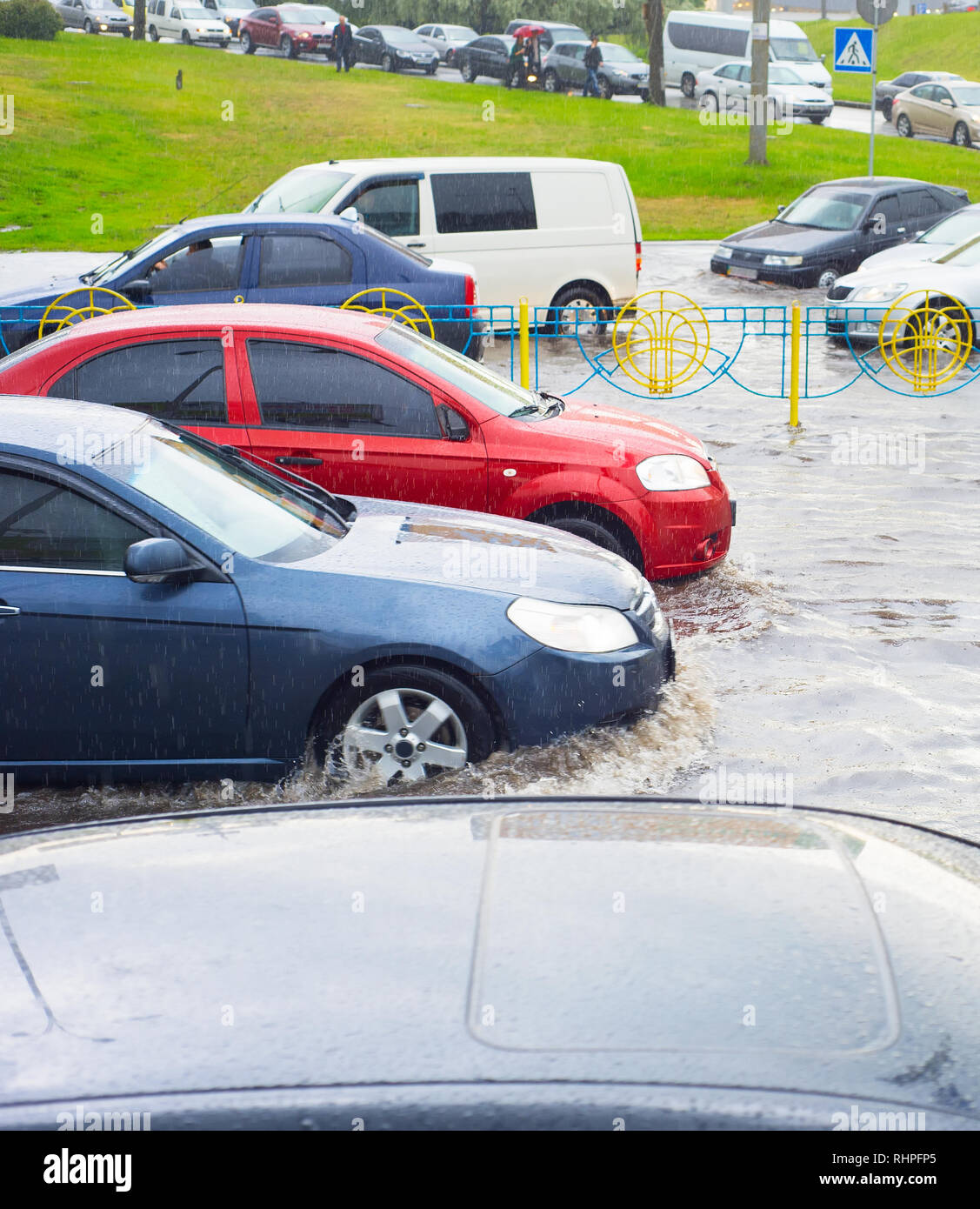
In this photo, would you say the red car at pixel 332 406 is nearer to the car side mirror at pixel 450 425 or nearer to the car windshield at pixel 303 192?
the car side mirror at pixel 450 425

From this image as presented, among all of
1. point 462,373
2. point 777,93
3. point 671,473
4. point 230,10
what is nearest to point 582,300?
point 462,373

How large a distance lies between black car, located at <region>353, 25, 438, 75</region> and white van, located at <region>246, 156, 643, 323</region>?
30.7m

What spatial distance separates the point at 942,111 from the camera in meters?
35.7

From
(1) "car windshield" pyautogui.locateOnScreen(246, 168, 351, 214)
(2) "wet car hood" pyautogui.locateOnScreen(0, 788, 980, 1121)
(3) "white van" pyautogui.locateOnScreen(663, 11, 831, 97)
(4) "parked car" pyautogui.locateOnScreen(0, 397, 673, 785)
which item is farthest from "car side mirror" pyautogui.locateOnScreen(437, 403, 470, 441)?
(3) "white van" pyautogui.locateOnScreen(663, 11, 831, 97)

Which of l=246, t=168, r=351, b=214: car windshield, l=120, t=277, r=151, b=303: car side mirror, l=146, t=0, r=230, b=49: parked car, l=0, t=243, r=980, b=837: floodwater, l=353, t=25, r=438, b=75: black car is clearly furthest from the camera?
l=146, t=0, r=230, b=49: parked car

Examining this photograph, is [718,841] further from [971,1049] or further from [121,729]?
[121,729]

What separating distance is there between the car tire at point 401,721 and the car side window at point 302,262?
315 inches

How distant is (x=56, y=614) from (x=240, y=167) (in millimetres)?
29378

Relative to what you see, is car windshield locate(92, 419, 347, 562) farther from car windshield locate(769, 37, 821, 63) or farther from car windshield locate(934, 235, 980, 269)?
car windshield locate(769, 37, 821, 63)

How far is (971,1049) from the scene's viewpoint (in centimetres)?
193

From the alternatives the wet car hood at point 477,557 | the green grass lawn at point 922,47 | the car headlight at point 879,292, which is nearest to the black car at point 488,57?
the green grass lawn at point 922,47

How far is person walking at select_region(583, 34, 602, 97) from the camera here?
130ft

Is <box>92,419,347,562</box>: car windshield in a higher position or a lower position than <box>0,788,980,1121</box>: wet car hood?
higher
